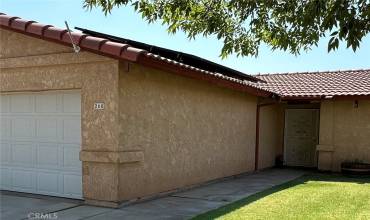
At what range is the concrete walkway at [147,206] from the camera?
293 inches

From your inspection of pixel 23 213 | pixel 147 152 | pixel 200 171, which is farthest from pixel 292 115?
pixel 23 213

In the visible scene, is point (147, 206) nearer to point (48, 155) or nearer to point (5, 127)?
point (48, 155)

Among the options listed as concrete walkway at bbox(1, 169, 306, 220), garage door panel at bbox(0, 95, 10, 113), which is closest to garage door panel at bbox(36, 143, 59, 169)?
concrete walkway at bbox(1, 169, 306, 220)

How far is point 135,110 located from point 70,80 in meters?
1.49

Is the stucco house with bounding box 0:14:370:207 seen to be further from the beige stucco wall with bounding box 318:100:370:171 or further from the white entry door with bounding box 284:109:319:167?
the white entry door with bounding box 284:109:319:167

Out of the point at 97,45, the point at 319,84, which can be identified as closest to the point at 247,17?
the point at 97,45

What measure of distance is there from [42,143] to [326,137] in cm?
1036

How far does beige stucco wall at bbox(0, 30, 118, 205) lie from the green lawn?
224 centimetres

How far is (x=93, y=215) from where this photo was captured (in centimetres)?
741

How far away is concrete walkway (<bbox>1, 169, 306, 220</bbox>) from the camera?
743cm

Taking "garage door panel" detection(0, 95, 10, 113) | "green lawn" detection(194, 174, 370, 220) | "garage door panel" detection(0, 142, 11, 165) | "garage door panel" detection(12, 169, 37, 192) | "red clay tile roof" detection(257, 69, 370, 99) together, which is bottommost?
"green lawn" detection(194, 174, 370, 220)

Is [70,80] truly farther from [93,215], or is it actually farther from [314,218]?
[314,218]

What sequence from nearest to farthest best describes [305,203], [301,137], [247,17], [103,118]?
[247,17]
[103,118]
[305,203]
[301,137]

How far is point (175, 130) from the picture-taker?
32.9 ft
